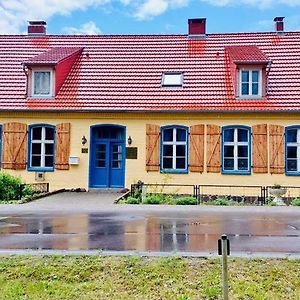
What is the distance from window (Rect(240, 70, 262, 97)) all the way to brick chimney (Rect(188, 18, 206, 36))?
5.27 metres

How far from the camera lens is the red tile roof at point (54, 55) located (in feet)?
71.9

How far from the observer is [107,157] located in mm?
21797

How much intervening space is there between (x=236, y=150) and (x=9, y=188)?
989cm

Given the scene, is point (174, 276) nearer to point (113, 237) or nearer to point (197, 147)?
point (113, 237)

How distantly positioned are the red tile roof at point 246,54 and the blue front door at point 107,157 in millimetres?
6388

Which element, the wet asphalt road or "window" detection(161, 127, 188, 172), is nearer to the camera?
the wet asphalt road

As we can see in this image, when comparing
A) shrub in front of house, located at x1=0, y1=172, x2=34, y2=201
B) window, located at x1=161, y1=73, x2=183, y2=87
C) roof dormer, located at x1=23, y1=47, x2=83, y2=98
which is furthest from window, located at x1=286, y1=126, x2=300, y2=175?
shrub in front of house, located at x1=0, y1=172, x2=34, y2=201

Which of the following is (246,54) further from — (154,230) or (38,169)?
(154,230)

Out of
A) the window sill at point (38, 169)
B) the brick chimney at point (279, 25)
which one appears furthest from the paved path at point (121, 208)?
the brick chimney at point (279, 25)

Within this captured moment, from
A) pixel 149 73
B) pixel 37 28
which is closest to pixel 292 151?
pixel 149 73

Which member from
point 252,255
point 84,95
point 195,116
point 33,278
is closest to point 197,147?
point 195,116

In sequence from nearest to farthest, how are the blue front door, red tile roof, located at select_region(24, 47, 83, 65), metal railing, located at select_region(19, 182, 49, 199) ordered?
metal railing, located at select_region(19, 182, 49, 199)
the blue front door
red tile roof, located at select_region(24, 47, 83, 65)

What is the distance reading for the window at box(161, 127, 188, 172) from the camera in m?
21.0

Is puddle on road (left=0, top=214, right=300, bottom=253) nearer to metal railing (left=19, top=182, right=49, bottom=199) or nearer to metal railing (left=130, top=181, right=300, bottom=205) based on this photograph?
metal railing (left=19, top=182, right=49, bottom=199)
